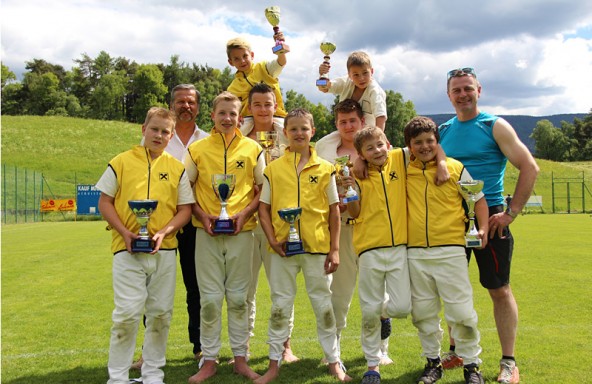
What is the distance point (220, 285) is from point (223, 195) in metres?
0.79

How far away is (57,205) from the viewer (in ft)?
96.0

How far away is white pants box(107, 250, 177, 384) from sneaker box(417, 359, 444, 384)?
6.94ft

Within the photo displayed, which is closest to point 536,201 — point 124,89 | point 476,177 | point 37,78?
point 476,177

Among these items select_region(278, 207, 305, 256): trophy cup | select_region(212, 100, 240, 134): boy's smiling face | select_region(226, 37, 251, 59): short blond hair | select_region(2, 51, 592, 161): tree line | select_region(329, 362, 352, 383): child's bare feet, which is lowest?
select_region(329, 362, 352, 383): child's bare feet

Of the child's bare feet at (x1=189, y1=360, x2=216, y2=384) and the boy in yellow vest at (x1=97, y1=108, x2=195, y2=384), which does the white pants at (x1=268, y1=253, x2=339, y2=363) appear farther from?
the boy in yellow vest at (x1=97, y1=108, x2=195, y2=384)

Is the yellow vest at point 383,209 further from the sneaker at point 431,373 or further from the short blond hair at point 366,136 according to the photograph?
the sneaker at point 431,373

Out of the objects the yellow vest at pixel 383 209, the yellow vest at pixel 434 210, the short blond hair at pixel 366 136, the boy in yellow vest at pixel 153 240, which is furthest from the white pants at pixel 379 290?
the boy in yellow vest at pixel 153 240

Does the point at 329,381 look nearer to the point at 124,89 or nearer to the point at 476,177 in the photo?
the point at 476,177

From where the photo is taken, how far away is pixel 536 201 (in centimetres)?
3556

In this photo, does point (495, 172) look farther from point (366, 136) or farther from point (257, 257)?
point (257, 257)

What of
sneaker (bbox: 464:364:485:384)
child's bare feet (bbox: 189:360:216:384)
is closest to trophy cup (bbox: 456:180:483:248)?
sneaker (bbox: 464:364:485:384)

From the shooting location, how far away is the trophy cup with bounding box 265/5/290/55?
5.17 metres

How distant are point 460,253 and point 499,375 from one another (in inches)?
43.2

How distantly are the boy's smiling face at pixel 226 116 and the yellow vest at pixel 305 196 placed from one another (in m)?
0.53
